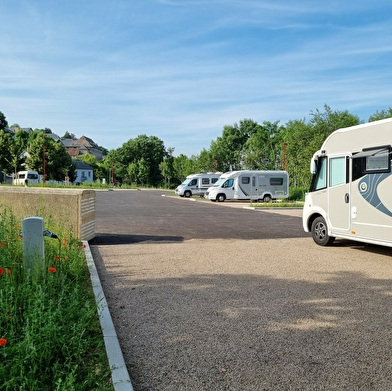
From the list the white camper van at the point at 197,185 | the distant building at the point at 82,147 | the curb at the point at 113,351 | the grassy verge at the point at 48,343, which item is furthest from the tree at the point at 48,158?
the distant building at the point at 82,147

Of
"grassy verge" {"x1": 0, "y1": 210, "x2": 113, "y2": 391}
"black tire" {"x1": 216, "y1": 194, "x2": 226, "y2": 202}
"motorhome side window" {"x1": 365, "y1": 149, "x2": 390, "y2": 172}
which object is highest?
"motorhome side window" {"x1": 365, "y1": 149, "x2": 390, "y2": 172}

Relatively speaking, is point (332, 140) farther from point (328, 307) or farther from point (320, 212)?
point (328, 307)

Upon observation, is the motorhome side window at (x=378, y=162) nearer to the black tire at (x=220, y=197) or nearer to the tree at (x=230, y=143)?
the black tire at (x=220, y=197)

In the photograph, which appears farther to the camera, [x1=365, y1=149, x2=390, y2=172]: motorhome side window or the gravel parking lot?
[x1=365, y1=149, x2=390, y2=172]: motorhome side window

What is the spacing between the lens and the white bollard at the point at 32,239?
5320mm

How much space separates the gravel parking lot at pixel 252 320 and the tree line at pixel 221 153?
2478 cm

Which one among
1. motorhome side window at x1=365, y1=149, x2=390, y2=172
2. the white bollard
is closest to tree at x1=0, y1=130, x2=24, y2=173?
motorhome side window at x1=365, y1=149, x2=390, y2=172

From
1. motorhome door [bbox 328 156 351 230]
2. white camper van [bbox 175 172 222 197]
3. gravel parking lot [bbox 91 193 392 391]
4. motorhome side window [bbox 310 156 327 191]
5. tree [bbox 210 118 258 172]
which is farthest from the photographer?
tree [bbox 210 118 258 172]

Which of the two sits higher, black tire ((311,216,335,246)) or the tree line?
the tree line

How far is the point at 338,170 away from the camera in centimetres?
956

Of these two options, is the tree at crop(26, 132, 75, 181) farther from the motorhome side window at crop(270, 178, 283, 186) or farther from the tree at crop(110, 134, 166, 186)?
the motorhome side window at crop(270, 178, 283, 186)

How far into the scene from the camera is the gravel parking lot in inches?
137

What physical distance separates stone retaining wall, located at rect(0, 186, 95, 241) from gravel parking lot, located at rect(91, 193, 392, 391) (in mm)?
1733

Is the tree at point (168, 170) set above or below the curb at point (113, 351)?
above
